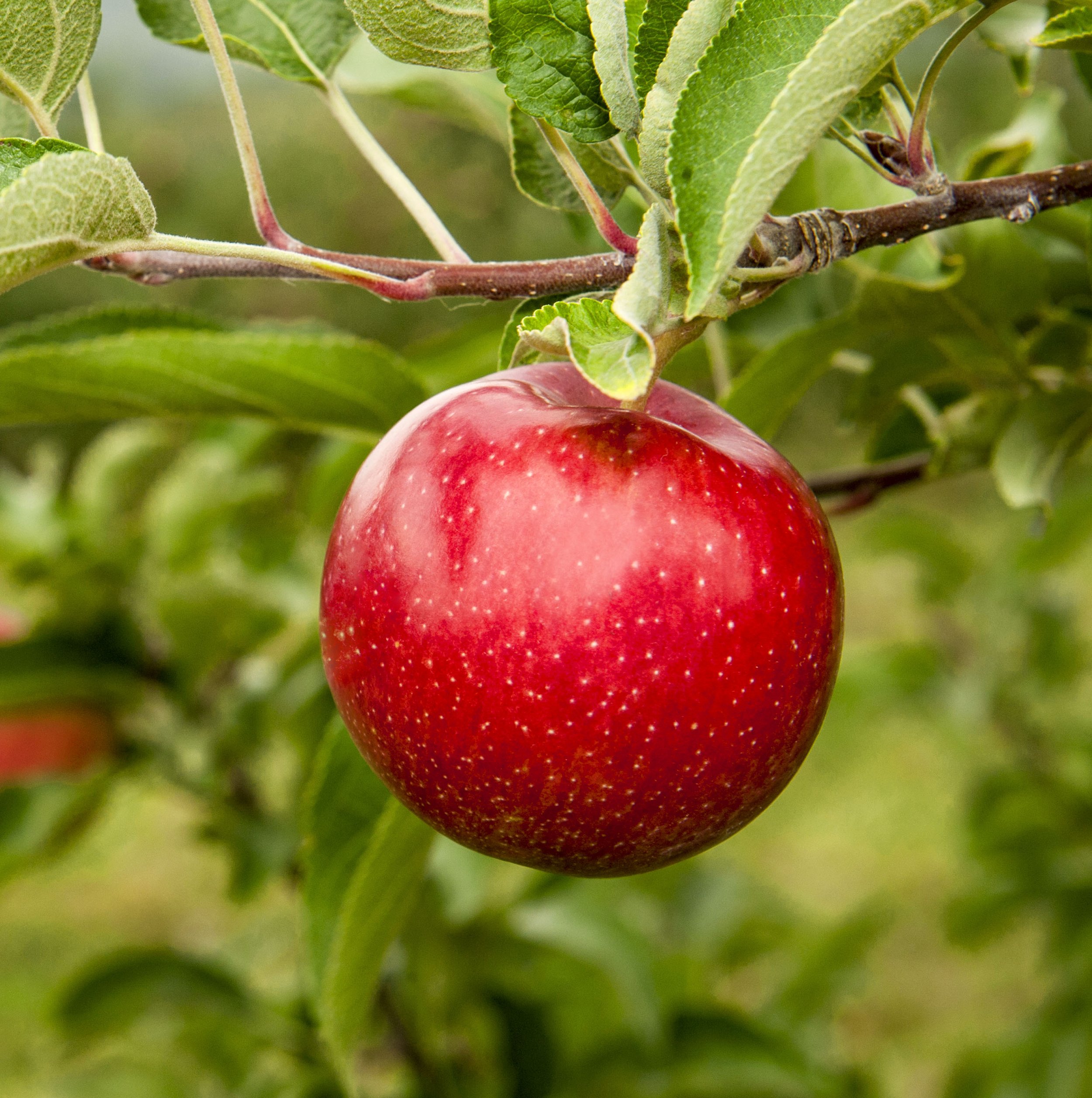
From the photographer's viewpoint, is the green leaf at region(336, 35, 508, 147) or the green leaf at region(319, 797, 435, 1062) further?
the green leaf at region(336, 35, 508, 147)

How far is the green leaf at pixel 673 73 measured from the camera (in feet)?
1.13

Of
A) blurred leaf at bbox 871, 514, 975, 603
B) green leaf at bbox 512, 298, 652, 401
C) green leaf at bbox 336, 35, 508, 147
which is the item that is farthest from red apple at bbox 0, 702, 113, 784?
blurred leaf at bbox 871, 514, 975, 603

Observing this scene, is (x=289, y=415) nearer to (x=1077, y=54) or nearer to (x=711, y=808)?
(x=711, y=808)

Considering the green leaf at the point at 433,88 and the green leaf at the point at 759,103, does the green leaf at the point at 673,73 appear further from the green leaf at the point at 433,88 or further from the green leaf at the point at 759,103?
the green leaf at the point at 433,88

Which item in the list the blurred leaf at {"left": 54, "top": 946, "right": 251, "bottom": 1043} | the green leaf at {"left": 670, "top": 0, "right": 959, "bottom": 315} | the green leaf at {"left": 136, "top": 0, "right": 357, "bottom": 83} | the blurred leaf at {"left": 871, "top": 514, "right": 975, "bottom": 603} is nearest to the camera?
the green leaf at {"left": 670, "top": 0, "right": 959, "bottom": 315}

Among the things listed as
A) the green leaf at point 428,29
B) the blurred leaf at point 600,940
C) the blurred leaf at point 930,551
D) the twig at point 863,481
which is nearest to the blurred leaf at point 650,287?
the green leaf at point 428,29

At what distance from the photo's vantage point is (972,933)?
130 cm

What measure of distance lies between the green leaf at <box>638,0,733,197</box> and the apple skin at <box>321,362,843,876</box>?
3.3 inches

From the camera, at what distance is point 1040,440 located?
0.58 m

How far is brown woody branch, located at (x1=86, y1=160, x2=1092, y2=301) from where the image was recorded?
370 millimetres

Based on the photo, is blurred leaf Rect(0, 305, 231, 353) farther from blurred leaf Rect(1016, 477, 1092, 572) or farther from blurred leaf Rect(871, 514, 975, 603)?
blurred leaf Rect(871, 514, 975, 603)

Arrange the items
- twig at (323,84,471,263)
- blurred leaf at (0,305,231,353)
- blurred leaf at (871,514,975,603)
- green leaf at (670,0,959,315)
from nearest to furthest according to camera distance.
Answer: green leaf at (670,0,959,315), twig at (323,84,471,263), blurred leaf at (0,305,231,353), blurred leaf at (871,514,975,603)

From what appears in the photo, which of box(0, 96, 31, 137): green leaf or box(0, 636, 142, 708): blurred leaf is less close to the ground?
box(0, 96, 31, 137): green leaf

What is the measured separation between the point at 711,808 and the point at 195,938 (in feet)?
7.54
